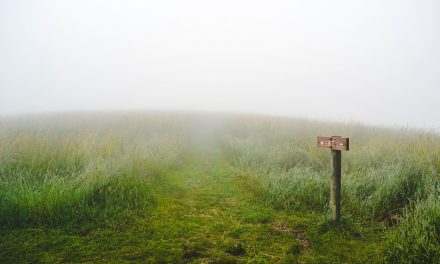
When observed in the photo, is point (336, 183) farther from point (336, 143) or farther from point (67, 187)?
point (67, 187)

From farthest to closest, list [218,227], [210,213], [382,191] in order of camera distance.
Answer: [210,213] → [382,191] → [218,227]

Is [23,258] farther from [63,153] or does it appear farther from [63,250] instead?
[63,153]

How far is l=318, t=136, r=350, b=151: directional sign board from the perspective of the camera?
386cm

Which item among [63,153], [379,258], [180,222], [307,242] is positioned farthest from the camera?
[63,153]

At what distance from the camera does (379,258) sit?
3.12 m

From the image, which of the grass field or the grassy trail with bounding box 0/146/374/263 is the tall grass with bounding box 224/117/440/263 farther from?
the grassy trail with bounding box 0/146/374/263

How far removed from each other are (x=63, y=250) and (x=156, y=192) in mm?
2496

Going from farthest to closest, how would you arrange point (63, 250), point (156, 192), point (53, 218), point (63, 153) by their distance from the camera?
point (63, 153), point (156, 192), point (53, 218), point (63, 250)

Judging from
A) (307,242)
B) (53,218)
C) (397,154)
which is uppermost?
(397,154)

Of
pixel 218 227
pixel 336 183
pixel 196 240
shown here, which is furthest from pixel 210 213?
pixel 336 183

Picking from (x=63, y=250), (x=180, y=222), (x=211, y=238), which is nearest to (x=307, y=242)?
(x=211, y=238)

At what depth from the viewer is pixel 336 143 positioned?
13.2 ft

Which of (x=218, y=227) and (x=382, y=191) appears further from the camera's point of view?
(x=382, y=191)

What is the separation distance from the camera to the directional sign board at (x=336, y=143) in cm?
386
